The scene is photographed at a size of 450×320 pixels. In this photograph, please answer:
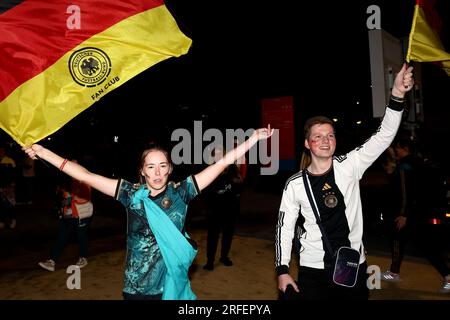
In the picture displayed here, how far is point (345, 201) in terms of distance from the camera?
118 inches

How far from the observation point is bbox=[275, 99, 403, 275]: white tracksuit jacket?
2.99 m

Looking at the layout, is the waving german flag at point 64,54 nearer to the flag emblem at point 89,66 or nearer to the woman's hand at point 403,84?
the flag emblem at point 89,66

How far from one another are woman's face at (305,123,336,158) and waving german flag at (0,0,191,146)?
1472mm

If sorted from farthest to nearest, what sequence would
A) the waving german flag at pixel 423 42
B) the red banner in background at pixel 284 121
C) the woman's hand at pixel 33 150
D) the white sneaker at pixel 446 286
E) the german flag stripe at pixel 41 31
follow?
the red banner in background at pixel 284 121 < the white sneaker at pixel 446 286 < the waving german flag at pixel 423 42 < the german flag stripe at pixel 41 31 < the woman's hand at pixel 33 150

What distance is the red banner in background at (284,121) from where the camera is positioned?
13992 mm

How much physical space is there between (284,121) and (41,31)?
11.5 meters

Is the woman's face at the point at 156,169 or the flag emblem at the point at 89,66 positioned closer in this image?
the woman's face at the point at 156,169

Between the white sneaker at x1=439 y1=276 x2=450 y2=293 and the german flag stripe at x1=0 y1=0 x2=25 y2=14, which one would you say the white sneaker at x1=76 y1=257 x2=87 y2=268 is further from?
the white sneaker at x1=439 y1=276 x2=450 y2=293

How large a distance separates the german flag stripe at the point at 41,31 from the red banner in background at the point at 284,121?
11.1 metres

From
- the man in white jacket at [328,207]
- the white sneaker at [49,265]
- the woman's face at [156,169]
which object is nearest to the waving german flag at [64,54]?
the woman's face at [156,169]

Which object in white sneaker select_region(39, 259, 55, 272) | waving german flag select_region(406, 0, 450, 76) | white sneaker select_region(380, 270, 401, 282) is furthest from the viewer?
white sneaker select_region(39, 259, 55, 272)

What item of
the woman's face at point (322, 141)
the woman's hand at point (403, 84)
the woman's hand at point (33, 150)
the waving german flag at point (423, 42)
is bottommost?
the woman's hand at point (33, 150)

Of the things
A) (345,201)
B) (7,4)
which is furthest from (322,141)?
(7,4)

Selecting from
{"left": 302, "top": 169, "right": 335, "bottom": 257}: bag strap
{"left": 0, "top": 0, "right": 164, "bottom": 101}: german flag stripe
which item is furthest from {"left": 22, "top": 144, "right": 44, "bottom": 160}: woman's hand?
{"left": 302, "top": 169, "right": 335, "bottom": 257}: bag strap
